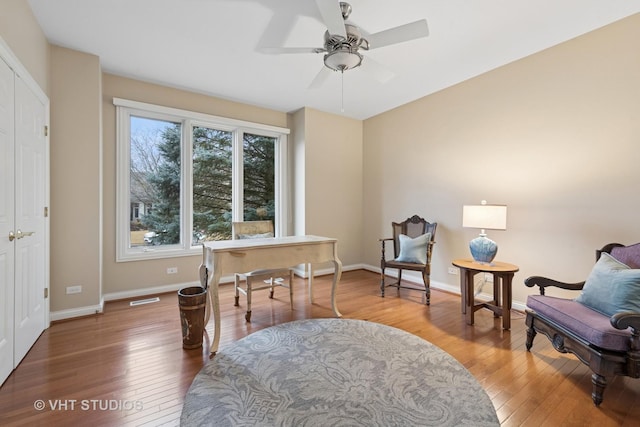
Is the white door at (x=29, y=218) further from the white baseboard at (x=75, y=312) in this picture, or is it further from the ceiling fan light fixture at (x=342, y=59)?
the ceiling fan light fixture at (x=342, y=59)

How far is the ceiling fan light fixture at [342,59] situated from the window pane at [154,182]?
2642 mm

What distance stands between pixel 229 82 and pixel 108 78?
142 centimetres

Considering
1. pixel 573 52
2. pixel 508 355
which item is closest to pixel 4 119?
pixel 508 355

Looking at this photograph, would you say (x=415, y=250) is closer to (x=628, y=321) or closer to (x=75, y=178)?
(x=628, y=321)

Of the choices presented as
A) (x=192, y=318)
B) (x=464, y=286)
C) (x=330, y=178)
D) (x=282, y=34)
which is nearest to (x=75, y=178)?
(x=192, y=318)

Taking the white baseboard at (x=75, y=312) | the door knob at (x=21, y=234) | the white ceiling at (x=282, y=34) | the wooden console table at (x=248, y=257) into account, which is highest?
the white ceiling at (x=282, y=34)

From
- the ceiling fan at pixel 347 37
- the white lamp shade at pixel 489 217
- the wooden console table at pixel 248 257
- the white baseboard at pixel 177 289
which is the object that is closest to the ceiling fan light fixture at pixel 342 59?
the ceiling fan at pixel 347 37

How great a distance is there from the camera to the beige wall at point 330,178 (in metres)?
4.64

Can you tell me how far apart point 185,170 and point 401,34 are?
323 cm

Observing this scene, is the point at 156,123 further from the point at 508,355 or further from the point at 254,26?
the point at 508,355

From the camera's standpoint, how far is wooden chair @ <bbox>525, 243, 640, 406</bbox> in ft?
5.29

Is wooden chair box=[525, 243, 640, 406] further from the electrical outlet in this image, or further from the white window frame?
the electrical outlet

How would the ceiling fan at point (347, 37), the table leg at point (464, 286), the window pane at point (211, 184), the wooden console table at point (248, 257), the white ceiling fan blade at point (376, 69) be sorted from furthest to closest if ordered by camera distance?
the window pane at point (211, 184), the table leg at point (464, 286), the white ceiling fan blade at point (376, 69), the wooden console table at point (248, 257), the ceiling fan at point (347, 37)

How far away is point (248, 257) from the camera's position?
8.00ft
